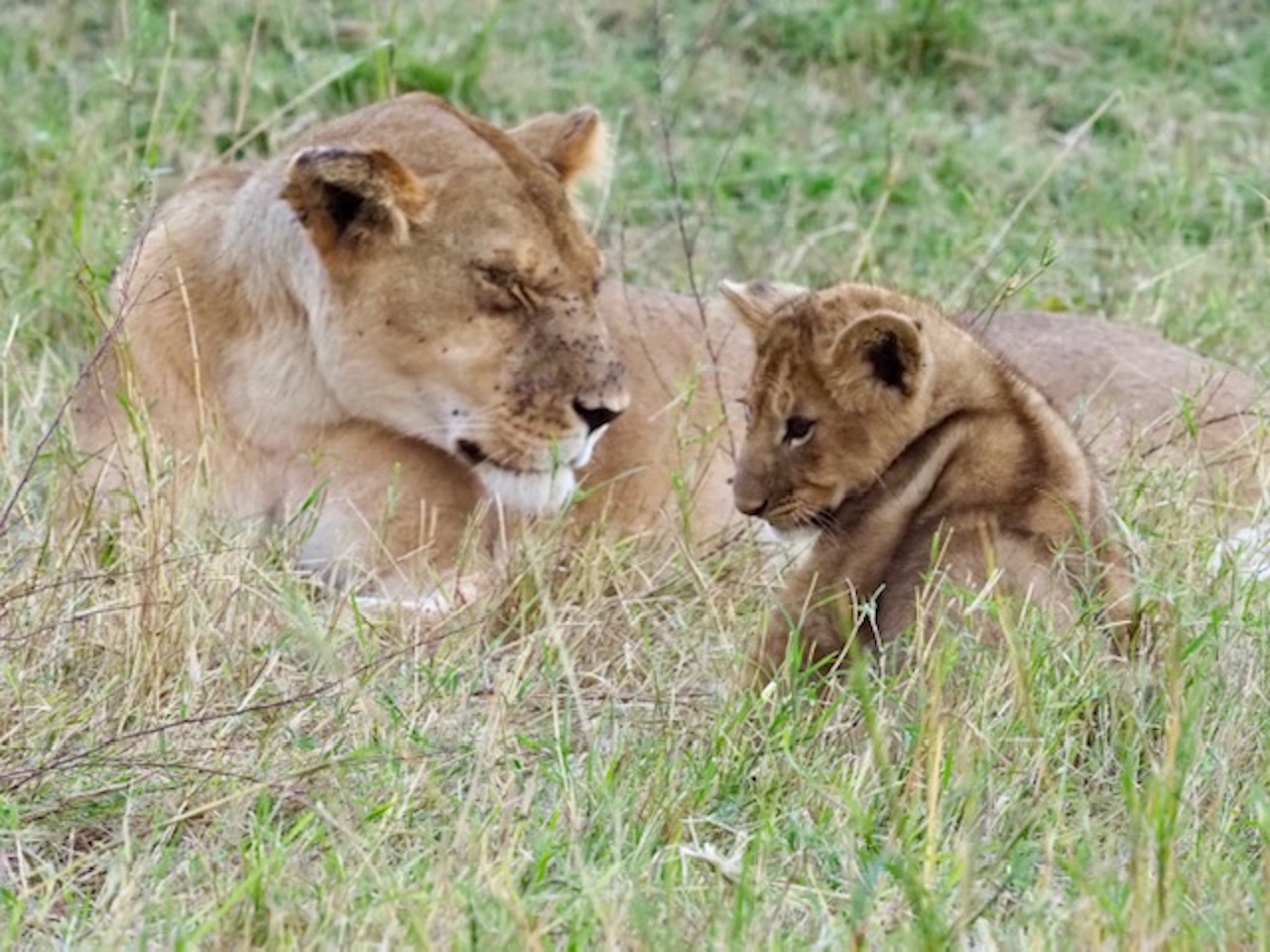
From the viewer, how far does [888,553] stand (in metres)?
3.84

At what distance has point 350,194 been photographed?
14.7 ft

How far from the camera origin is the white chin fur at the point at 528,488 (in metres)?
4.67

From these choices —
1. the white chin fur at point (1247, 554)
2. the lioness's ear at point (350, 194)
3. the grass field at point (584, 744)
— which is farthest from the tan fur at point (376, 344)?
the white chin fur at point (1247, 554)

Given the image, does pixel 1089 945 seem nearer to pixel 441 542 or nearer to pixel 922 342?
pixel 922 342

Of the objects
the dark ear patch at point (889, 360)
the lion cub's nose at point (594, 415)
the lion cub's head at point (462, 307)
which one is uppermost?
the dark ear patch at point (889, 360)

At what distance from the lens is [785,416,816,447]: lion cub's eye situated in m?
3.93

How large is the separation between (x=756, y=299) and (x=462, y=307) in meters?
0.61

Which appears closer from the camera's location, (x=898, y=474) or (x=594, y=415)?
(x=898, y=474)

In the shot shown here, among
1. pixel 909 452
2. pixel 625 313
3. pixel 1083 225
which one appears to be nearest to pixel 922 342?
pixel 909 452

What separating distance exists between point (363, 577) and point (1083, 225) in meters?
2.73

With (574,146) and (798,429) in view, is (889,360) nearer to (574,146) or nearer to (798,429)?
(798,429)

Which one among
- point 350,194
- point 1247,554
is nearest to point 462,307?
point 350,194

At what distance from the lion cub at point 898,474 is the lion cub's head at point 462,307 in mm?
623

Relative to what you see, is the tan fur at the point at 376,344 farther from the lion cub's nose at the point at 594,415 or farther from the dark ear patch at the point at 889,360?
the dark ear patch at the point at 889,360
